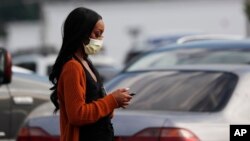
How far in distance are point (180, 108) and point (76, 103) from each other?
6.42 feet

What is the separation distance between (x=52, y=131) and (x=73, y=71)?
1569 millimetres

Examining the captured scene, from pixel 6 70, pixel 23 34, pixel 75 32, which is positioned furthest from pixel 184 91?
pixel 23 34

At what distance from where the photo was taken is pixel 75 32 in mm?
5445

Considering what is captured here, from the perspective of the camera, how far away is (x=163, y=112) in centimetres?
701

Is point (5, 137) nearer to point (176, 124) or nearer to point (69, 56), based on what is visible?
point (176, 124)

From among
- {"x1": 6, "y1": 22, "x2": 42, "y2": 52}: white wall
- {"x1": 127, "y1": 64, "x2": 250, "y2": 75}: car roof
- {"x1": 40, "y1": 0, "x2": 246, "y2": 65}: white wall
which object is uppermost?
{"x1": 127, "y1": 64, "x2": 250, "y2": 75}: car roof

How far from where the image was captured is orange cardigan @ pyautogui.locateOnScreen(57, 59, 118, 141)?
5.30 metres

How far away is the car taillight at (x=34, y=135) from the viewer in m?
6.87

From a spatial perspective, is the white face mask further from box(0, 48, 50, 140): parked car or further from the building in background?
the building in background

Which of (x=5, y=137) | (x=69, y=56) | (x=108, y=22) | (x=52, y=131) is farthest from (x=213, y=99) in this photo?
(x=108, y=22)

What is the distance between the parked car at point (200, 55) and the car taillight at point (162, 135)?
208cm

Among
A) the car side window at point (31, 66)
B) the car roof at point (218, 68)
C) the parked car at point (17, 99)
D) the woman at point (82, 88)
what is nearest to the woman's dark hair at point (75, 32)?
the woman at point (82, 88)

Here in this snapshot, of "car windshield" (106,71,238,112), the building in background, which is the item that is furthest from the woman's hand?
the building in background

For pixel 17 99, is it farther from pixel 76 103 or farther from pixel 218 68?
pixel 76 103
